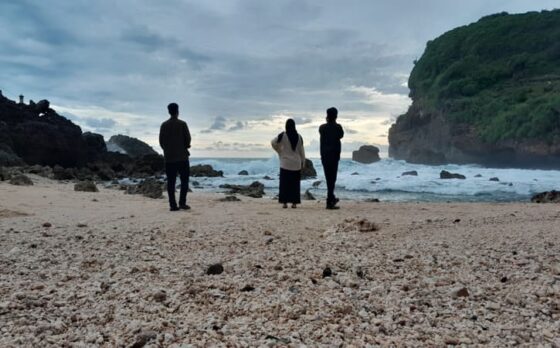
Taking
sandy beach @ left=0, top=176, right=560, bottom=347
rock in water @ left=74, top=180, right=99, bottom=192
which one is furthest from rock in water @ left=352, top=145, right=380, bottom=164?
sandy beach @ left=0, top=176, right=560, bottom=347

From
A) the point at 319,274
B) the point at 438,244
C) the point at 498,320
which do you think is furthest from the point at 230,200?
the point at 498,320

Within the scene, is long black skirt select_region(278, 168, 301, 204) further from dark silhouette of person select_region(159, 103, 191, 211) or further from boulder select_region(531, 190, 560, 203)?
boulder select_region(531, 190, 560, 203)

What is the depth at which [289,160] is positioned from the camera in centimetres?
902

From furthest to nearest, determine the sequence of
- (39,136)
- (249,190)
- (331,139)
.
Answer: (39,136) < (249,190) < (331,139)

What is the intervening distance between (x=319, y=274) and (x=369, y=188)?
1846 centimetres

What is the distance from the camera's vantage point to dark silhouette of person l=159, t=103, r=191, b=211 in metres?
8.33

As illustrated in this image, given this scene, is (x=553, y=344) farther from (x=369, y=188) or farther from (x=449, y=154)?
(x=449, y=154)

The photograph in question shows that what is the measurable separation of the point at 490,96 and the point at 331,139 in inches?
2306

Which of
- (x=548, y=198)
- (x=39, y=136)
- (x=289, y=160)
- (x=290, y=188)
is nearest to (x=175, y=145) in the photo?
(x=289, y=160)

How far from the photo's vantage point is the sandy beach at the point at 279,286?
239 cm

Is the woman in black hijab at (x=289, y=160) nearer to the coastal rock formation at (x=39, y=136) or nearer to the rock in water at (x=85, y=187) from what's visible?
the rock in water at (x=85, y=187)

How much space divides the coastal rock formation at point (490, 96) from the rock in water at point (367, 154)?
7.15 meters

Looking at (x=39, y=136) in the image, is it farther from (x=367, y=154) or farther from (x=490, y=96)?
(x=490, y=96)

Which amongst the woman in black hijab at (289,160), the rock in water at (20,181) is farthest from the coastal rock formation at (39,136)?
the woman in black hijab at (289,160)
